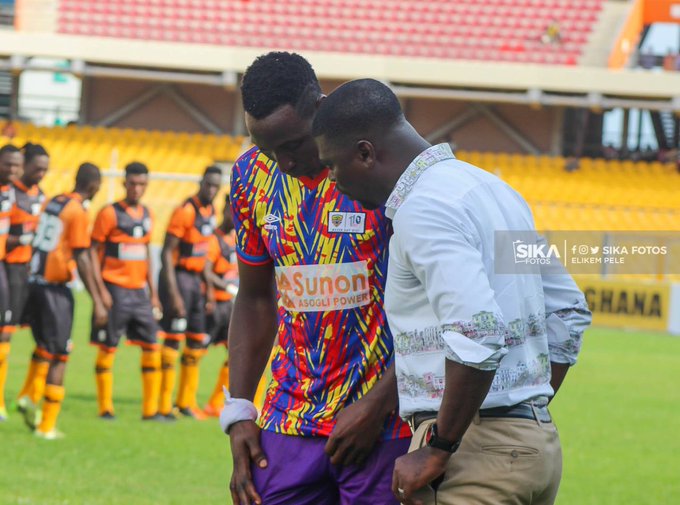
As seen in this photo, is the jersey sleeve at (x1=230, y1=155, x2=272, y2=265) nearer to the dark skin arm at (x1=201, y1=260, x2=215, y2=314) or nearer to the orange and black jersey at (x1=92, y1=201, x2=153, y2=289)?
the orange and black jersey at (x1=92, y1=201, x2=153, y2=289)

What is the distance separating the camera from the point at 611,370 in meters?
16.5

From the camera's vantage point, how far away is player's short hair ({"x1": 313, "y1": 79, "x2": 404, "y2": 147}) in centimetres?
317

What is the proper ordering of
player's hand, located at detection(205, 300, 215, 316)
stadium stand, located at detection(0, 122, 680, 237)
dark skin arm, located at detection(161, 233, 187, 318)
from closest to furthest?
dark skin arm, located at detection(161, 233, 187, 318) → player's hand, located at detection(205, 300, 215, 316) → stadium stand, located at detection(0, 122, 680, 237)

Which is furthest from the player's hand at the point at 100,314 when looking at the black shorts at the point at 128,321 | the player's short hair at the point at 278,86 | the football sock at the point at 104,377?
the player's short hair at the point at 278,86

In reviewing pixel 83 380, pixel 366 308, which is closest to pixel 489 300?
pixel 366 308

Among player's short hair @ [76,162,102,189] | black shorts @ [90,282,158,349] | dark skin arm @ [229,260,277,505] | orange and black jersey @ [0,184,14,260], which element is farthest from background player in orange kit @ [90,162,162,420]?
dark skin arm @ [229,260,277,505]

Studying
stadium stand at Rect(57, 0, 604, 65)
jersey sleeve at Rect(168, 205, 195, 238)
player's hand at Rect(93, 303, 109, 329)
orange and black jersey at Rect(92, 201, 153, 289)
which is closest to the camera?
player's hand at Rect(93, 303, 109, 329)

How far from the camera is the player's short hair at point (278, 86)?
3.56 meters

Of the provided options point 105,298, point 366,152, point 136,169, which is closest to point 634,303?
point 136,169

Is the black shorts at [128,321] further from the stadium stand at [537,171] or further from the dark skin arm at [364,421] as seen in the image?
the stadium stand at [537,171]

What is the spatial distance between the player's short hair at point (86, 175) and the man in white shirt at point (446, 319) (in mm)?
6942

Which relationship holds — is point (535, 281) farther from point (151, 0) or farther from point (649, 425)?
point (151, 0)

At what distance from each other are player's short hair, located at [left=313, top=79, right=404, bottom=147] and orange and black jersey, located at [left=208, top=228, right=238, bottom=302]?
28.4 feet

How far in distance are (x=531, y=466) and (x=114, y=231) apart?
7957 millimetres
